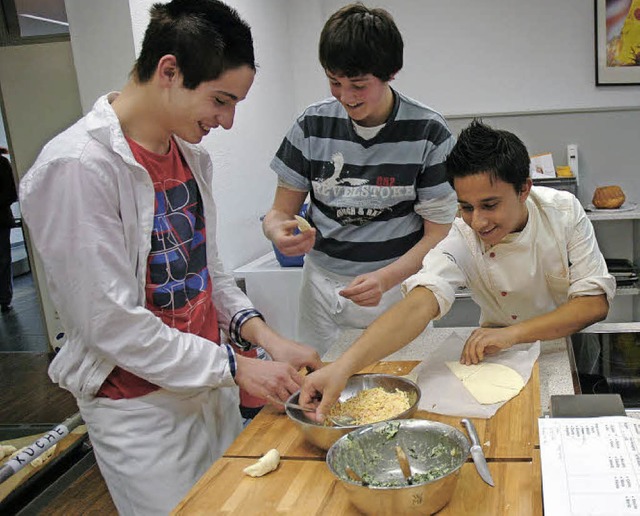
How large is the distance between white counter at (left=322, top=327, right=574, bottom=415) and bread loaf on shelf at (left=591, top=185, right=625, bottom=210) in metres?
2.69

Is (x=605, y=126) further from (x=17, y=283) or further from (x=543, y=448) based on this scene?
(x=17, y=283)

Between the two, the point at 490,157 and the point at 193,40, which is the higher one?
the point at 193,40

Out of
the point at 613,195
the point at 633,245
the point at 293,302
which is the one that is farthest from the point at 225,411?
the point at 633,245

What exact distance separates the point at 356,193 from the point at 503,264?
1.55 feet

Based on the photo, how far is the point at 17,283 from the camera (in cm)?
714

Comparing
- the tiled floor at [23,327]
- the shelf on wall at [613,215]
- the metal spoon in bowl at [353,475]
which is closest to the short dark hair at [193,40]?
the metal spoon in bowl at [353,475]

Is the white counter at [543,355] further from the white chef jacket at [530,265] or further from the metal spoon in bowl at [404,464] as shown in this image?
the metal spoon in bowl at [404,464]

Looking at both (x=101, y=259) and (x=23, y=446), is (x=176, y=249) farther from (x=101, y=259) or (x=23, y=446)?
(x=23, y=446)

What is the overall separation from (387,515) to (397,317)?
0.69m

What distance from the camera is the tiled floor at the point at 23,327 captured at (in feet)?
15.3

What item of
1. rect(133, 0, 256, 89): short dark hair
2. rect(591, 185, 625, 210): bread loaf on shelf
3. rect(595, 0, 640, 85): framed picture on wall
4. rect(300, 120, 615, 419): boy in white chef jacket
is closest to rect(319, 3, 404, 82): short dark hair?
rect(300, 120, 615, 419): boy in white chef jacket

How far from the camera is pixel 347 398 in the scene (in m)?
1.41

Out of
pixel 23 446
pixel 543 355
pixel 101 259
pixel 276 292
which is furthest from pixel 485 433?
pixel 23 446

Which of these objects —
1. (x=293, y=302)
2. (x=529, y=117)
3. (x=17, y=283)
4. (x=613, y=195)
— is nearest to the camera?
(x=293, y=302)
